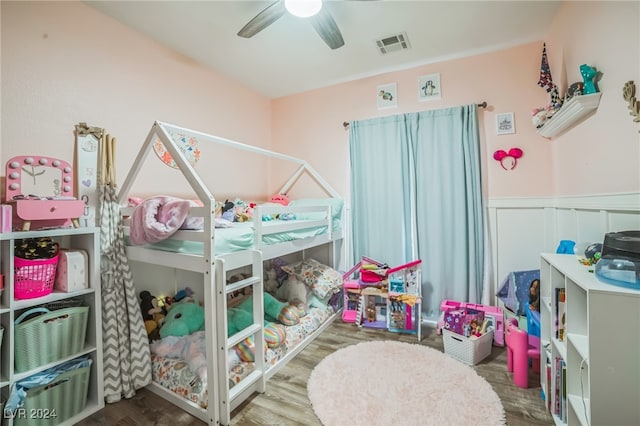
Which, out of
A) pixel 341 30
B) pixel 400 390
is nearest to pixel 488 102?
pixel 341 30

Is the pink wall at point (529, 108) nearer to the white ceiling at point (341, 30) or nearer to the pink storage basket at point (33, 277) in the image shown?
the white ceiling at point (341, 30)

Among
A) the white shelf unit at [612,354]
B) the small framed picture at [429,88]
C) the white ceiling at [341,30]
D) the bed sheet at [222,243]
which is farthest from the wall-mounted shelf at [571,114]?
the bed sheet at [222,243]

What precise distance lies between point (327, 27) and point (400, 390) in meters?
2.30

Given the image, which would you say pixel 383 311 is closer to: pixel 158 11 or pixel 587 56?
pixel 587 56

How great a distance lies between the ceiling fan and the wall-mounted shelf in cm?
149

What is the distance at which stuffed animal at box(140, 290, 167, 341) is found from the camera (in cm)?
206

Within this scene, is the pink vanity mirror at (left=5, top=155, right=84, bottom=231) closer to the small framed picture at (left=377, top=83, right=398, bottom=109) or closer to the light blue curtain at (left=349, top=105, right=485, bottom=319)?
the light blue curtain at (left=349, top=105, right=485, bottom=319)

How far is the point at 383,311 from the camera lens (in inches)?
106

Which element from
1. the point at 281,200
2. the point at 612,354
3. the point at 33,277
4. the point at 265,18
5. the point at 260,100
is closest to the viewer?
the point at 612,354

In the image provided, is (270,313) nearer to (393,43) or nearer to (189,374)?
(189,374)

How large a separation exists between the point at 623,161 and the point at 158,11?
117 inches

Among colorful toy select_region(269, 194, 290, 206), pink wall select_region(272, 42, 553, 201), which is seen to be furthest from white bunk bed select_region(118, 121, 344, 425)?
pink wall select_region(272, 42, 553, 201)

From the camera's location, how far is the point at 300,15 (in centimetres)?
161

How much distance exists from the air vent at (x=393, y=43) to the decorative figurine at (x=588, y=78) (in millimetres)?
1260
